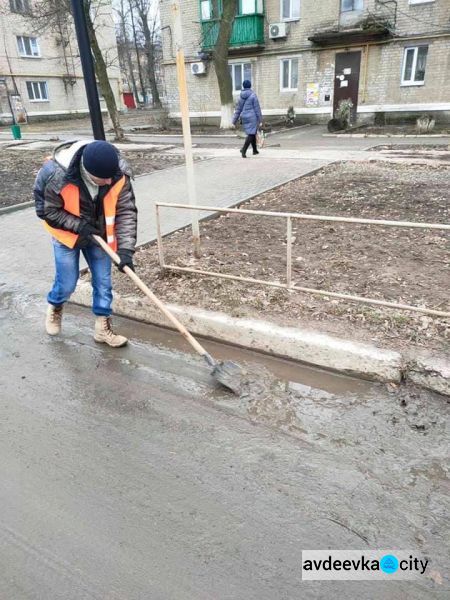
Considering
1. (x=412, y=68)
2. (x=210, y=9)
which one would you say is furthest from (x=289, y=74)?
(x=412, y=68)

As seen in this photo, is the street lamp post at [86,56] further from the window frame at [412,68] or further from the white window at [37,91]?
the white window at [37,91]

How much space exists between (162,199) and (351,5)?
15544 millimetres

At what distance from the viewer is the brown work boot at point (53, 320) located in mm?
3961

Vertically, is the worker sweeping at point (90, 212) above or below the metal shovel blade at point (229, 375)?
above

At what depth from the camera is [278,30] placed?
65.3 feet

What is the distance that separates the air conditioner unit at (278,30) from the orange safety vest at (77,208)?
19.7 meters

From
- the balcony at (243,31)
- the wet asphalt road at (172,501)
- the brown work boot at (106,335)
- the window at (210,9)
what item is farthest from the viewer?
the window at (210,9)

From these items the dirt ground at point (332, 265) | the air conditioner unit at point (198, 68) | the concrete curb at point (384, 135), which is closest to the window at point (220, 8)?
the air conditioner unit at point (198, 68)

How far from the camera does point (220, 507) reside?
→ 7.39 ft

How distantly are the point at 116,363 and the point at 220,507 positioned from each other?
1.60 metres

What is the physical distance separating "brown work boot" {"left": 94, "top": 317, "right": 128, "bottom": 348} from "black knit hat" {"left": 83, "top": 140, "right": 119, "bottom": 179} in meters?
1.25

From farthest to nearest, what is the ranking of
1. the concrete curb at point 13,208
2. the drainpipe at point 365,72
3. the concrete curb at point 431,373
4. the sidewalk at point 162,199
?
the drainpipe at point 365,72
the concrete curb at point 13,208
the sidewalk at point 162,199
the concrete curb at point 431,373

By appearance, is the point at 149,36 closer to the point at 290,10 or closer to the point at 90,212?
the point at 290,10

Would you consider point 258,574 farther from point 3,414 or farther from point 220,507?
point 3,414
